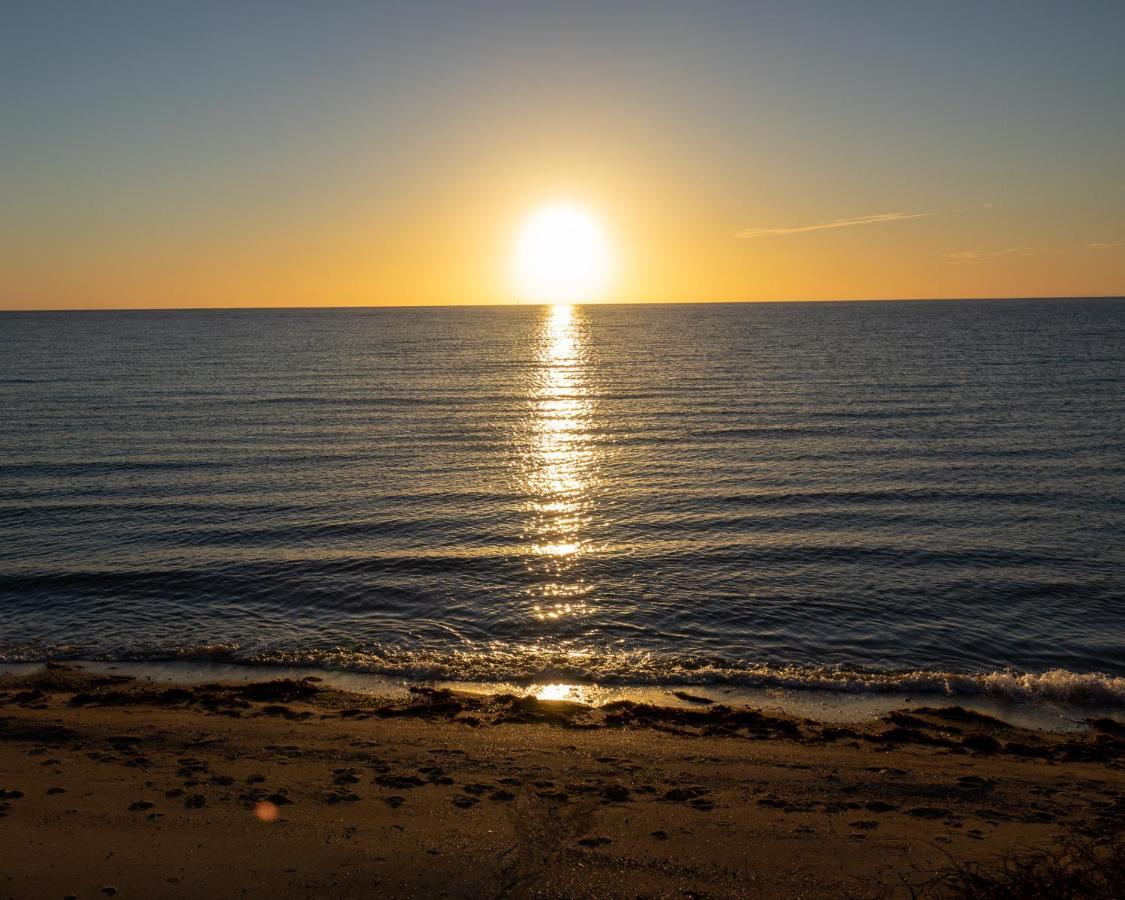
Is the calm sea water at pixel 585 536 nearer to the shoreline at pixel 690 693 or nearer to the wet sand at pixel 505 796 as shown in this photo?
the shoreline at pixel 690 693

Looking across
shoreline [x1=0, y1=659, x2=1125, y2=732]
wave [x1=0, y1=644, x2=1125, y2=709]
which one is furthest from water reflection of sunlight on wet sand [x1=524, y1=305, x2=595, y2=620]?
shoreline [x1=0, y1=659, x2=1125, y2=732]

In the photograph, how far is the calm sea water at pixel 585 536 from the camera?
17.0 metres

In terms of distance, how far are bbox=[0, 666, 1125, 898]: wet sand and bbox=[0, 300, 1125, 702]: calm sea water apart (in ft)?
8.30

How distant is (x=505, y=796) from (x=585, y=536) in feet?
49.2

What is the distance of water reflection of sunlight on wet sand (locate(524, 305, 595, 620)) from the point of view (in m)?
20.2

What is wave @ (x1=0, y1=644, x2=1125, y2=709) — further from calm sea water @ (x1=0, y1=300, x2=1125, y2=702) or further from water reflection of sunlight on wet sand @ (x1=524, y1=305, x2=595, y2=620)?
water reflection of sunlight on wet sand @ (x1=524, y1=305, x2=595, y2=620)

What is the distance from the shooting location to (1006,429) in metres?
40.4

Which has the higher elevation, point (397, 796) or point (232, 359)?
point (232, 359)

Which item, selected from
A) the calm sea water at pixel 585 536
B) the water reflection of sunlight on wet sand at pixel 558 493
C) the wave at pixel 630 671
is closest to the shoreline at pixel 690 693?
the wave at pixel 630 671

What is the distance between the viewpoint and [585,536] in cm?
2512

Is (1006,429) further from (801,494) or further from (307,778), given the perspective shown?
(307,778)

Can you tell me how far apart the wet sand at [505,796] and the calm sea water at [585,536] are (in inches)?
99.6

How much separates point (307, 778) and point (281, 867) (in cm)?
230

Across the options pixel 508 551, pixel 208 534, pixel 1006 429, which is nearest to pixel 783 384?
pixel 1006 429
